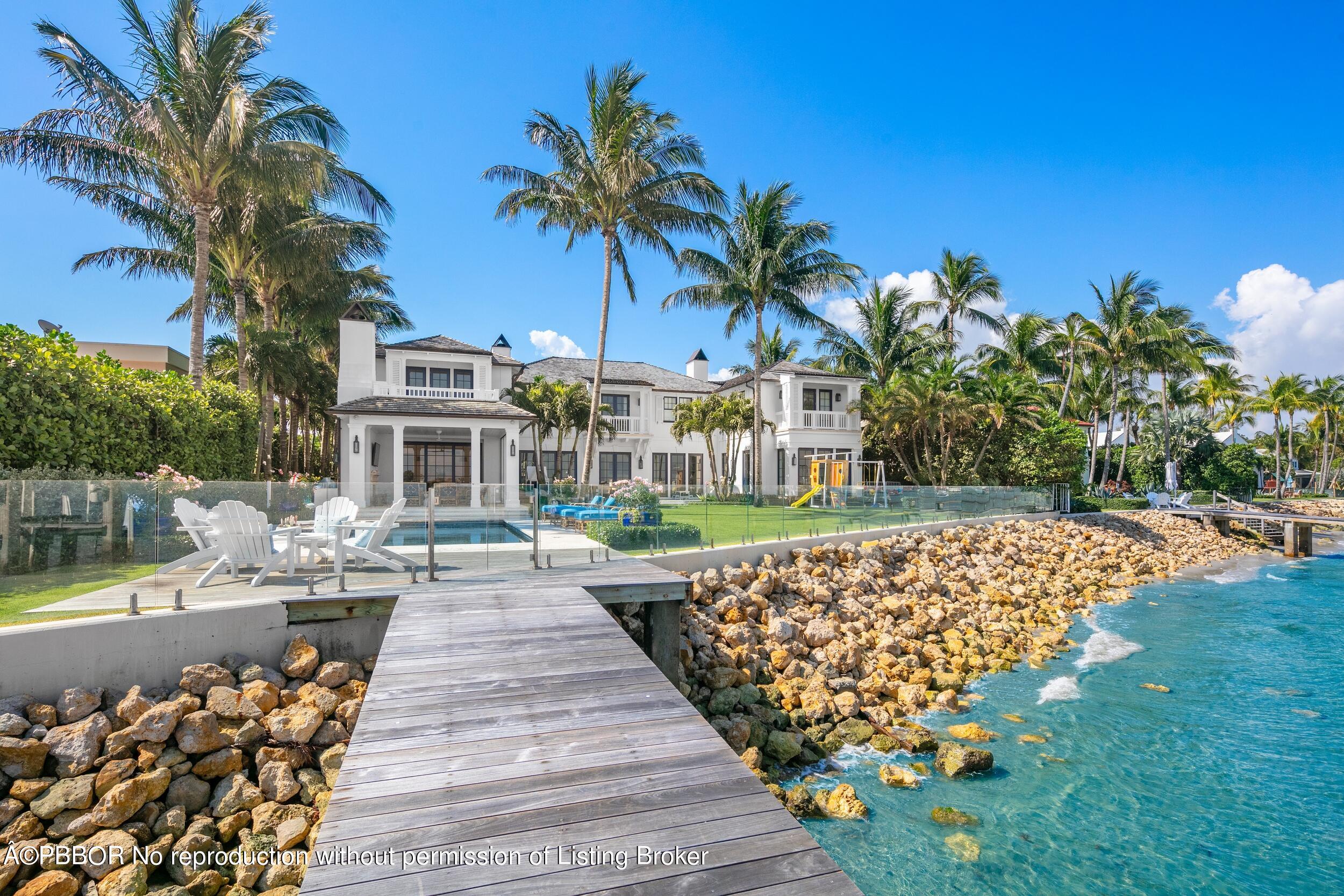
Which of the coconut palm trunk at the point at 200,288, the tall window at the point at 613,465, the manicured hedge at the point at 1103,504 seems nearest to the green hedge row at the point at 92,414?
the coconut palm trunk at the point at 200,288

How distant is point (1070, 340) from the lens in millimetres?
36344

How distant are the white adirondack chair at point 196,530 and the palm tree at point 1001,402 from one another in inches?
1081

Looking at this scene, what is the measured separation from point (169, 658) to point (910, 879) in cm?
731

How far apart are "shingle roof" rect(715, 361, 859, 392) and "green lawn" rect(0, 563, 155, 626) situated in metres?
26.6

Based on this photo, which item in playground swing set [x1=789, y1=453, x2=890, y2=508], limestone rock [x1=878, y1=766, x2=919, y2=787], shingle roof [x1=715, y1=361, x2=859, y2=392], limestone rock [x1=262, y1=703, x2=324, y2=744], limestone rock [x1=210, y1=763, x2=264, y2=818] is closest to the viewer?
limestone rock [x1=210, y1=763, x2=264, y2=818]

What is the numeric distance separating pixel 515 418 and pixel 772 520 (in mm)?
10558

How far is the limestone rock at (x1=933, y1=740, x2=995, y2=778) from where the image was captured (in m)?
7.80

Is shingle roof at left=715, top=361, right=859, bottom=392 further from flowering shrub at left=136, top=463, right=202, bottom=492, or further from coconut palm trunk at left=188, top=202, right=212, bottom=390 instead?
flowering shrub at left=136, top=463, right=202, bottom=492

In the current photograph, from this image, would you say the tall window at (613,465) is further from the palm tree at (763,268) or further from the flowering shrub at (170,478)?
the flowering shrub at (170,478)

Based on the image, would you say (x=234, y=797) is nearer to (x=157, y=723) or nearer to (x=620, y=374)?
(x=157, y=723)

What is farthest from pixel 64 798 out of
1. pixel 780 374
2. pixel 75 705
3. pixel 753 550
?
pixel 780 374

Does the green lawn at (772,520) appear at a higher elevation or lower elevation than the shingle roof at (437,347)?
lower

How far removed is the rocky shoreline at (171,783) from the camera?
500 cm

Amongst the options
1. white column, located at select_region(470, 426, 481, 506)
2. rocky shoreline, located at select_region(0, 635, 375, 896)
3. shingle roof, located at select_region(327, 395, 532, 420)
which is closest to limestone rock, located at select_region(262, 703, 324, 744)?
rocky shoreline, located at select_region(0, 635, 375, 896)
